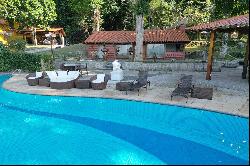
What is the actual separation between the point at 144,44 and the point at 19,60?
13.2 metres

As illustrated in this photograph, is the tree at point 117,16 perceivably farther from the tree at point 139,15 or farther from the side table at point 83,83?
the side table at point 83,83

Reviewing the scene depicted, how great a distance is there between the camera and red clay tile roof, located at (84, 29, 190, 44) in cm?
3241

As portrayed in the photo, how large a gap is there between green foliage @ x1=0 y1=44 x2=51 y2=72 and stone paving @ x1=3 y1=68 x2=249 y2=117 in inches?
104

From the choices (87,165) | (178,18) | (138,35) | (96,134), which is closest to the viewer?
(87,165)

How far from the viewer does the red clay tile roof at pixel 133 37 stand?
32406 mm

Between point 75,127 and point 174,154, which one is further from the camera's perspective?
point 75,127

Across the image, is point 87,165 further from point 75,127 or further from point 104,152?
point 75,127

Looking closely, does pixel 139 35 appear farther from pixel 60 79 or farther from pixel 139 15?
pixel 60 79

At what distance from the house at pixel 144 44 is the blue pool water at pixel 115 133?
615 inches

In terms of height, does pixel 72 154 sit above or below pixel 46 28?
below

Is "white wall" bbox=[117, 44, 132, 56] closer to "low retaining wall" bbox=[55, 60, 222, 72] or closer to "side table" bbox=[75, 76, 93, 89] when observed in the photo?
"low retaining wall" bbox=[55, 60, 222, 72]

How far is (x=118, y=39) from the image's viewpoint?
33.1m

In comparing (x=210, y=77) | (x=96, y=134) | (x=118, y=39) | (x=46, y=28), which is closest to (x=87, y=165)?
(x=96, y=134)

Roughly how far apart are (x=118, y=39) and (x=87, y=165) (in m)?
23.9
